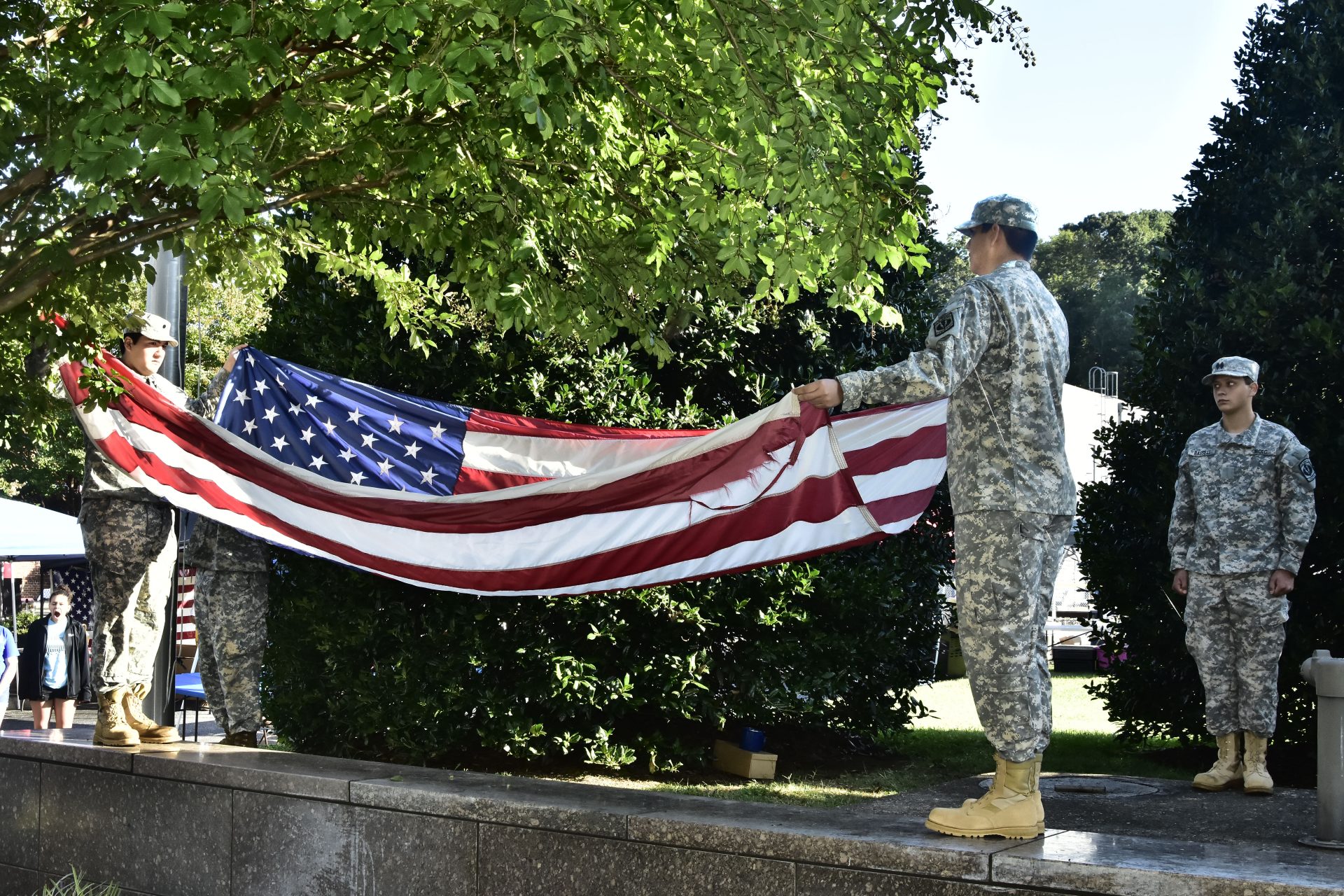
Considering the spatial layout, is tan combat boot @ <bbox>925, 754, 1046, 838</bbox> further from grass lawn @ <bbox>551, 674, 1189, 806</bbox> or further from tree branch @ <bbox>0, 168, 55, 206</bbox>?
tree branch @ <bbox>0, 168, 55, 206</bbox>

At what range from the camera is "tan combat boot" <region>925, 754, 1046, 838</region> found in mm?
4137

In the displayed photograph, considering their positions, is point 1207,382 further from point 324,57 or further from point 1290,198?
point 324,57

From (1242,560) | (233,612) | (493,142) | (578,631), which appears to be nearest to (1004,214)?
(493,142)

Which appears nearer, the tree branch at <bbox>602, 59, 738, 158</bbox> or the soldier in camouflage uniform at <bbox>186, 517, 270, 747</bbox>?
the tree branch at <bbox>602, 59, 738, 158</bbox>

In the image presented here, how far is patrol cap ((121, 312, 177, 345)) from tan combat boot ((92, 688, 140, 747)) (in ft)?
5.96

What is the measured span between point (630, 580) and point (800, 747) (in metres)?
3.62

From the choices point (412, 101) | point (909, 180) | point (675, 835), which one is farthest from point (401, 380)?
point (675, 835)

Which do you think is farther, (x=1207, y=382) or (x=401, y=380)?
(x=401, y=380)

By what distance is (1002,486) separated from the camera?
4340 millimetres

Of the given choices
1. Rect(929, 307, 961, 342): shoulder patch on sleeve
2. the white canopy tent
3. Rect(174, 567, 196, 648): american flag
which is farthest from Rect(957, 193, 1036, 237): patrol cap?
the white canopy tent

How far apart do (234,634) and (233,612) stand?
0.39 feet

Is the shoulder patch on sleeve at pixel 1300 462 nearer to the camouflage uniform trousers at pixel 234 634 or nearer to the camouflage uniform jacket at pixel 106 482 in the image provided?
the camouflage uniform trousers at pixel 234 634

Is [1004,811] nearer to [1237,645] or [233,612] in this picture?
[1237,645]

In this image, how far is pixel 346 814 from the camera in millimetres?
5492
